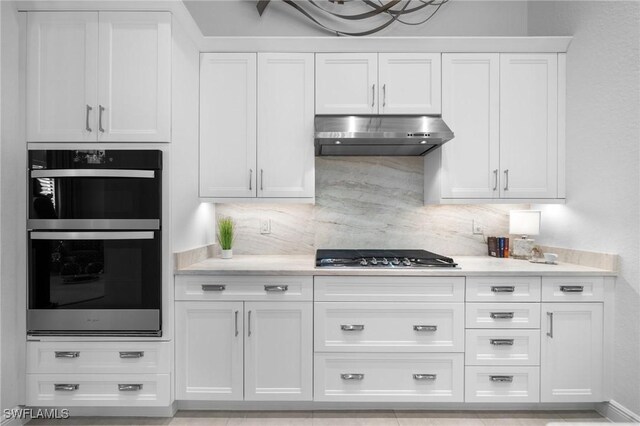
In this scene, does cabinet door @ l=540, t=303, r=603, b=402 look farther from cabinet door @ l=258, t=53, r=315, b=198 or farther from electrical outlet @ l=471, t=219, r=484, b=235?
cabinet door @ l=258, t=53, r=315, b=198

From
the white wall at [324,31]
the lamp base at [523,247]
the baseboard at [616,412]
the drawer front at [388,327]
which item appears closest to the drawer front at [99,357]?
the drawer front at [388,327]

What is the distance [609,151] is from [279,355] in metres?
2.44

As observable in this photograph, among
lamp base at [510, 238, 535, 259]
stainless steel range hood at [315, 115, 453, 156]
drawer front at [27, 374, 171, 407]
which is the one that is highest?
stainless steel range hood at [315, 115, 453, 156]

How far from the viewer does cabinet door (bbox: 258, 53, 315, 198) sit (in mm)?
2674

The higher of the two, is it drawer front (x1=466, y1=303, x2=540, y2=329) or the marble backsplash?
the marble backsplash

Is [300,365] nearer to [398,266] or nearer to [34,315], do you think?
[398,266]

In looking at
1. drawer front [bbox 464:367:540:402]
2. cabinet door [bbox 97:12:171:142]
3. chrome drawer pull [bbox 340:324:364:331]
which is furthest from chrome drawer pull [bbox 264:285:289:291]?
drawer front [bbox 464:367:540:402]

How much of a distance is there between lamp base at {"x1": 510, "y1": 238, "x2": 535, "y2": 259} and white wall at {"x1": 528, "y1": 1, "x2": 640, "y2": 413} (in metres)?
0.20

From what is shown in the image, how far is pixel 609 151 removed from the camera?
2.29 metres

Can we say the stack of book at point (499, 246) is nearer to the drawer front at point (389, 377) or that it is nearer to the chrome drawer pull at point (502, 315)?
the chrome drawer pull at point (502, 315)

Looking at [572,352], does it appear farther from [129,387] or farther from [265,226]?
[129,387]

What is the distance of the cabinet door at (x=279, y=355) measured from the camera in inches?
90.9

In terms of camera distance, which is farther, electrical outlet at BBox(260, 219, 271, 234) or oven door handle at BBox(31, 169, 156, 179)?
electrical outlet at BBox(260, 219, 271, 234)

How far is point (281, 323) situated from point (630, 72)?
2561mm
